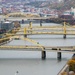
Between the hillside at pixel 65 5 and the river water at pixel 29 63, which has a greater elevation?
the hillside at pixel 65 5

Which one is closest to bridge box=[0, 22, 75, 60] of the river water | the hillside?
the river water

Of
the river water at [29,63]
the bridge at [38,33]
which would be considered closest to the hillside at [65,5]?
the bridge at [38,33]

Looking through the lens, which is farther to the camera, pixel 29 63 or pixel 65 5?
pixel 65 5

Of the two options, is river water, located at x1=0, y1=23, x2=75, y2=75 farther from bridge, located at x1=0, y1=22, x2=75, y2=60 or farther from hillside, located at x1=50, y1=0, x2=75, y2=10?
hillside, located at x1=50, y1=0, x2=75, y2=10

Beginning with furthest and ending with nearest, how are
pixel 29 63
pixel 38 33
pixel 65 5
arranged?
pixel 65 5, pixel 38 33, pixel 29 63

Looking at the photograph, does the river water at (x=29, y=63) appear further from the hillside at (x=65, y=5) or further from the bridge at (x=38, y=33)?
the hillside at (x=65, y=5)

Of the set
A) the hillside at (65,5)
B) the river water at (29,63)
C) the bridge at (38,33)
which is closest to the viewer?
the river water at (29,63)

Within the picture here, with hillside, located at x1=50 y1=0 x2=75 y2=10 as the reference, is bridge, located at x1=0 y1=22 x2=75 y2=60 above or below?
below

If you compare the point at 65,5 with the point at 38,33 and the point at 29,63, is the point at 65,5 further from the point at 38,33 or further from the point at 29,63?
the point at 29,63

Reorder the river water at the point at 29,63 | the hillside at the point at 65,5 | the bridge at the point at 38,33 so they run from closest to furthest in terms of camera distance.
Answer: the river water at the point at 29,63
the bridge at the point at 38,33
the hillside at the point at 65,5

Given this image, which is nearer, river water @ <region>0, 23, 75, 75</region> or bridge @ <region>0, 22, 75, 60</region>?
river water @ <region>0, 23, 75, 75</region>

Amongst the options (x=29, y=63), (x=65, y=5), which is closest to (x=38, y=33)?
(x=29, y=63)
